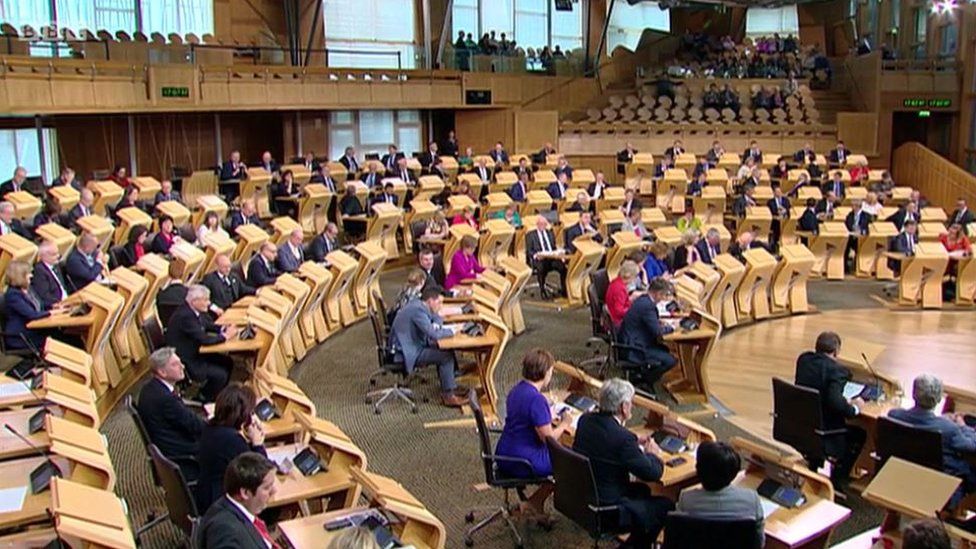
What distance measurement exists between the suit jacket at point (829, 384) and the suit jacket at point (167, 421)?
4.30 meters

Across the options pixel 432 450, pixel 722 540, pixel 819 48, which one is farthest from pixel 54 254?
pixel 819 48

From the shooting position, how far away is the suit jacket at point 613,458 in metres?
5.21

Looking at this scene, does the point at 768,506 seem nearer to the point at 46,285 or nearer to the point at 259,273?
the point at 259,273

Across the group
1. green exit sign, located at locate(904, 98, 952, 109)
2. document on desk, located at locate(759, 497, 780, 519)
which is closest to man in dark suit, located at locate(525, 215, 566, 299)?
document on desk, located at locate(759, 497, 780, 519)

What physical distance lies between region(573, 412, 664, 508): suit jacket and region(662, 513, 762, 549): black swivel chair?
0.78m

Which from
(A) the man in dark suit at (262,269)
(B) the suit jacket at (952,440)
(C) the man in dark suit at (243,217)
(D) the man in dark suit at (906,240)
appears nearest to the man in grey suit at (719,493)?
(B) the suit jacket at (952,440)

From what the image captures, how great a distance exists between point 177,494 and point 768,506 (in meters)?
3.21

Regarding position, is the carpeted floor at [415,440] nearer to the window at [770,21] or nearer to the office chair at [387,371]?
the office chair at [387,371]

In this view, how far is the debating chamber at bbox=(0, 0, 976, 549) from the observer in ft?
17.0

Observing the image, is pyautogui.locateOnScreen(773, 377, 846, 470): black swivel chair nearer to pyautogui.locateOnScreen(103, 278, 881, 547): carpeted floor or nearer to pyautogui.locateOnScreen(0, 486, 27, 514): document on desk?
pyautogui.locateOnScreen(103, 278, 881, 547): carpeted floor

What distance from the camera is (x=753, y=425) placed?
8367 millimetres

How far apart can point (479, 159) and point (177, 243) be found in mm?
9453

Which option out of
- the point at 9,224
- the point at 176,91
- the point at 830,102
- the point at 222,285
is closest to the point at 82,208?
the point at 9,224

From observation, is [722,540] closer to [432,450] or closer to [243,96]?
[432,450]
